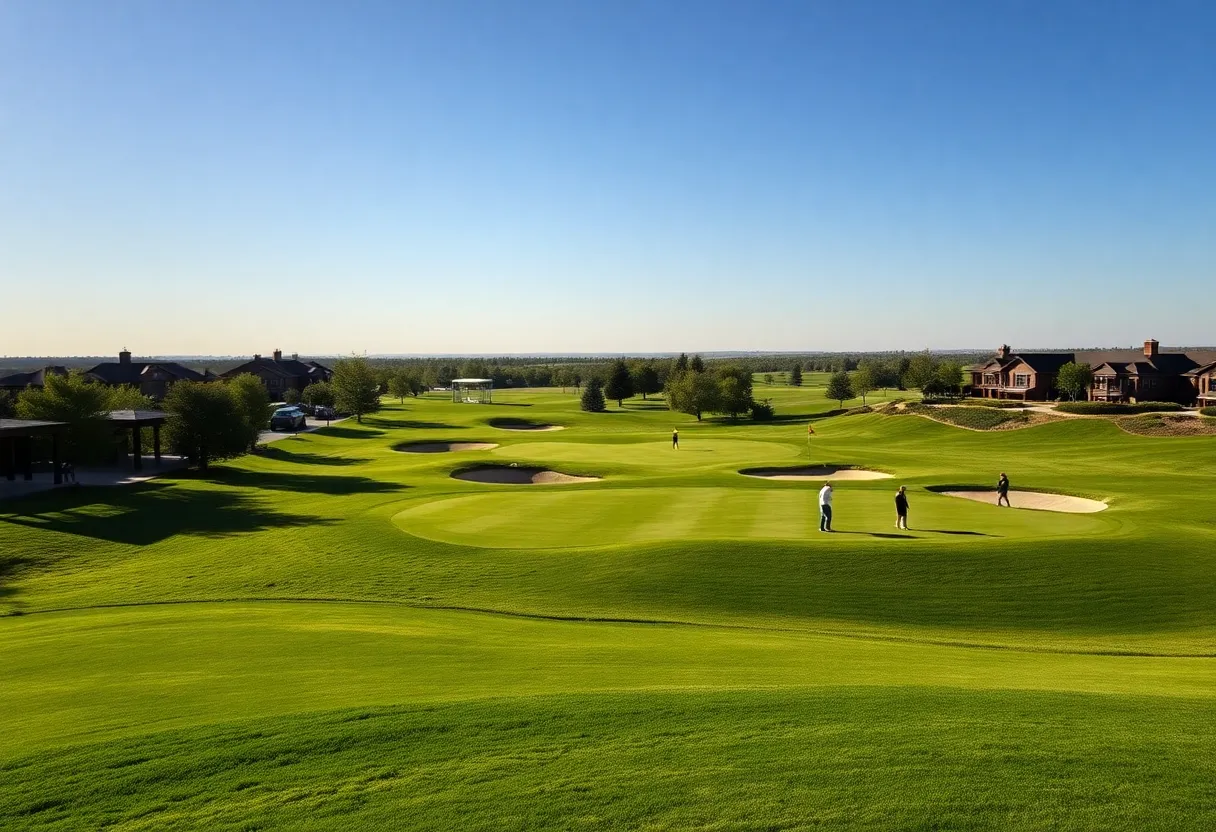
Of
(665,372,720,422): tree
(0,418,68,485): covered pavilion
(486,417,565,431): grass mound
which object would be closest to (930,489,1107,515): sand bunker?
(0,418,68,485): covered pavilion

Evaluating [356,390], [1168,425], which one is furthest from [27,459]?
[1168,425]

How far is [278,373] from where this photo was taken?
397 ft

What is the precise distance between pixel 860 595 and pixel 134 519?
26.7 meters

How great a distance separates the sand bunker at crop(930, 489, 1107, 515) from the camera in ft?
102

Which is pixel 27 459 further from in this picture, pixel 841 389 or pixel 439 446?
pixel 841 389

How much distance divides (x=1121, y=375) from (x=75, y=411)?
285ft

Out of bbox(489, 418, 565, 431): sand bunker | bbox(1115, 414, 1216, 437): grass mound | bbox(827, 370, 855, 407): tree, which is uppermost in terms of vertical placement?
bbox(827, 370, 855, 407): tree

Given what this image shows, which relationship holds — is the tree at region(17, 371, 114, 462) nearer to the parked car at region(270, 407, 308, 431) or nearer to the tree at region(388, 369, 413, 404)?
the parked car at region(270, 407, 308, 431)

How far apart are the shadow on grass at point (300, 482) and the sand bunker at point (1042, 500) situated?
1001 inches

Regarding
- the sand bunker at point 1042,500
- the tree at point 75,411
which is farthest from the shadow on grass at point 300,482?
the sand bunker at point 1042,500

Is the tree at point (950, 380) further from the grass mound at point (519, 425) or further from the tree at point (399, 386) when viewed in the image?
the tree at point (399, 386)

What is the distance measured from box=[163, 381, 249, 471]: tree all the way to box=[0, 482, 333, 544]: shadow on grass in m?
8.26

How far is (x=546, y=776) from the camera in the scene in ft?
26.9

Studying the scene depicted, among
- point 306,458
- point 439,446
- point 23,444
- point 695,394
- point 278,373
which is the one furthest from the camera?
point 278,373
